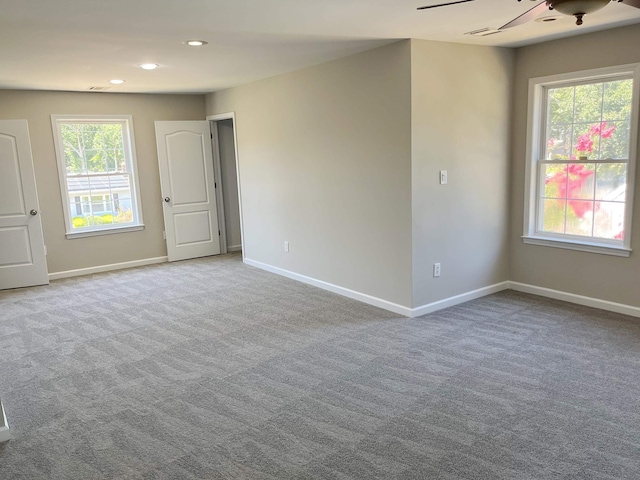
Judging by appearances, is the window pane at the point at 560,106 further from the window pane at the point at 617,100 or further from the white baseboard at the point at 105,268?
the white baseboard at the point at 105,268

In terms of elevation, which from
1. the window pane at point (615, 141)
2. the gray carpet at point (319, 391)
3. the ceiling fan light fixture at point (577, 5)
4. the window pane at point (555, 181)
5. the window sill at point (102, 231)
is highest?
the ceiling fan light fixture at point (577, 5)

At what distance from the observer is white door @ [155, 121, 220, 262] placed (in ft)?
22.3

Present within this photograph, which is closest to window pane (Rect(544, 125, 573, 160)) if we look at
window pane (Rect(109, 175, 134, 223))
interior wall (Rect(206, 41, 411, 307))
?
interior wall (Rect(206, 41, 411, 307))

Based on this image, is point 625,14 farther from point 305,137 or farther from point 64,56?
point 64,56

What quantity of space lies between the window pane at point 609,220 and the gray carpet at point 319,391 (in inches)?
28.5

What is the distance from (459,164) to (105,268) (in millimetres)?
4805

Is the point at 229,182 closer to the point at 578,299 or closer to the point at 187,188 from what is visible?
the point at 187,188

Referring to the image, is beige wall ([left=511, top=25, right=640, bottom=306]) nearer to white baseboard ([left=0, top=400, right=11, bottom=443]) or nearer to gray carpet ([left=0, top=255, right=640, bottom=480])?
gray carpet ([left=0, top=255, right=640, bottom=480])

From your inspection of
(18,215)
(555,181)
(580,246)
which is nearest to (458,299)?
(580,246)

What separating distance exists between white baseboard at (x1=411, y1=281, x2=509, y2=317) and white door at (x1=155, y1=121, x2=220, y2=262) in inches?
156

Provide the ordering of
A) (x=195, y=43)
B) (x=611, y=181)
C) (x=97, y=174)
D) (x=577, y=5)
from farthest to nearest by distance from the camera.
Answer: (x=97, y=174) → (x=611, y=181) → (x=195, y=43) → (x=577, y=5)

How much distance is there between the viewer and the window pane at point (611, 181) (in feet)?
13.5

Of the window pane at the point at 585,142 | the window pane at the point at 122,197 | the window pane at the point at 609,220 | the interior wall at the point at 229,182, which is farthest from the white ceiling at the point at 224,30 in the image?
the interior wall at the point at 229,182

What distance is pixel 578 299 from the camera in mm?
4480
